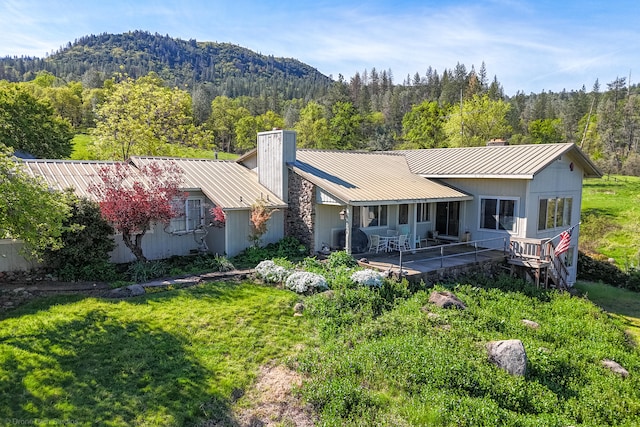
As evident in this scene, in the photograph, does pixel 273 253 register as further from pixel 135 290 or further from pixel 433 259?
pixel 433 259

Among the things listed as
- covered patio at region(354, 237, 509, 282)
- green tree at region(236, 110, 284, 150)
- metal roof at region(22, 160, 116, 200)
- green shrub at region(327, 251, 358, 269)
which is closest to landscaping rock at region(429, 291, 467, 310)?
covered patio at region(354, 237, 509, 282)

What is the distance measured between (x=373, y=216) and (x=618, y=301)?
39.5 ft

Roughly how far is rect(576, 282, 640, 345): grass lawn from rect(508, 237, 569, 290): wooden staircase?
66.2 inches

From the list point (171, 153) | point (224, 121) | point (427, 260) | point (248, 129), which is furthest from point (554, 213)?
point (224, 121)

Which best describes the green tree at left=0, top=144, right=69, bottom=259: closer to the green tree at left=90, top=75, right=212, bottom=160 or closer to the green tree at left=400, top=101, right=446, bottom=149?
the green tree at left=90, top=75, right=212, bottom=160

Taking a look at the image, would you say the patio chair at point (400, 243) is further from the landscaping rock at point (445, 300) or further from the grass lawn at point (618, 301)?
the grass lawn at point (618, 301)

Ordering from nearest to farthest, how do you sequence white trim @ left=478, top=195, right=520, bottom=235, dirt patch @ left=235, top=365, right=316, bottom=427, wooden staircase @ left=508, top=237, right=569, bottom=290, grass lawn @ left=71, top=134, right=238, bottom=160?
1. dirt patch @ left=235, top=365, right=316, bottom=427
2. wooden staircase @ left=508, top=237, right=569, bottom=290
3. white trim @ left=478, top=195, right=520, bottom=235
4. grass lawn @ left=71, top=134, right=238, bottom=160

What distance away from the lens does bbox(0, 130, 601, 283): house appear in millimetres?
15148

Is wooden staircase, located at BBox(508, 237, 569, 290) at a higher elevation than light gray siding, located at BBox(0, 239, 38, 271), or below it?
below

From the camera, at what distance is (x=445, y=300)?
11.7 metres

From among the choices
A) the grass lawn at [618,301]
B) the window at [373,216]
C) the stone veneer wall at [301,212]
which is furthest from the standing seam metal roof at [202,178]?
the grass lawn at [618,301]

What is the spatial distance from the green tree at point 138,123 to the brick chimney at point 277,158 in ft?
40.6

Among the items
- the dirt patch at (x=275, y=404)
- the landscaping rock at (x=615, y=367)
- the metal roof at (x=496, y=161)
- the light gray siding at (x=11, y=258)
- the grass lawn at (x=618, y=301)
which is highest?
the metal roof at (x=496, y=161)

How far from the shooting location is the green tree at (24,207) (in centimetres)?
848
